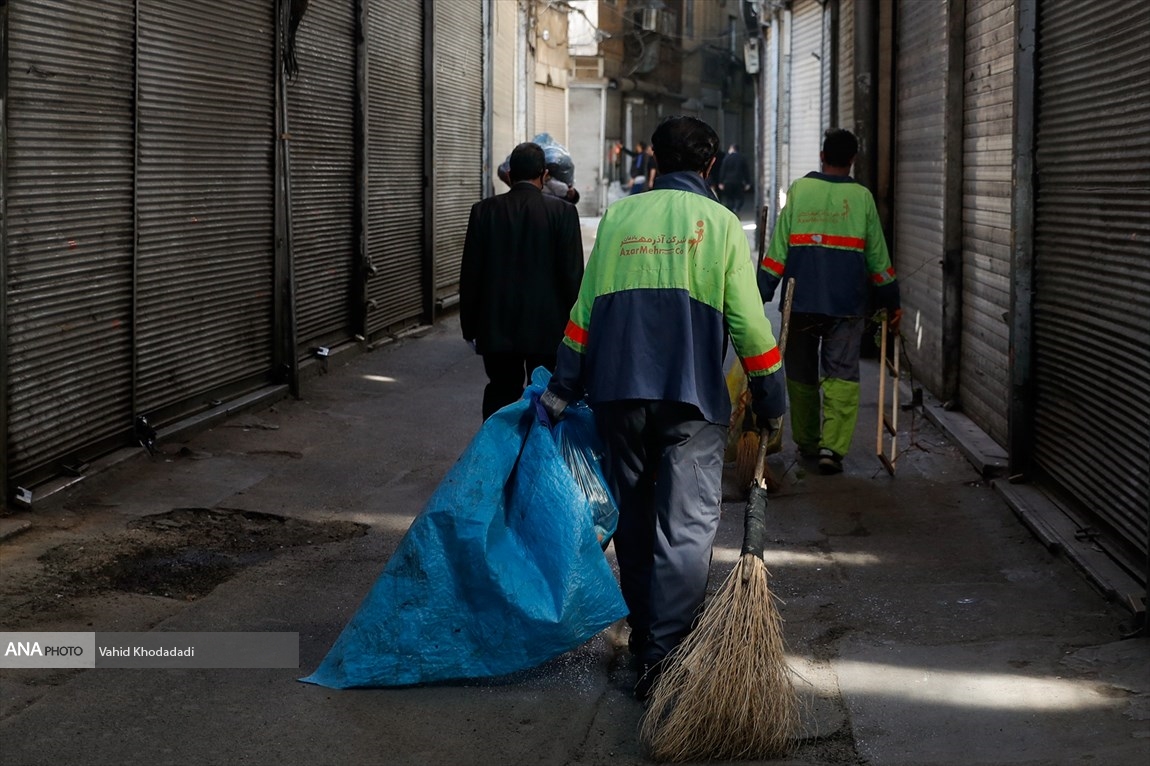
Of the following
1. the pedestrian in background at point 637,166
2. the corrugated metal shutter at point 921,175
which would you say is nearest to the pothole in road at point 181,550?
the corrugated metal shutter at point 921,175

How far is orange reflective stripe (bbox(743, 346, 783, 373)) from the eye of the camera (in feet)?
15.2

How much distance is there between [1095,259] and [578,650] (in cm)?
296

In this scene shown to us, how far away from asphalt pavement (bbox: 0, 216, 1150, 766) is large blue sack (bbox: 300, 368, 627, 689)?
0.40 ft

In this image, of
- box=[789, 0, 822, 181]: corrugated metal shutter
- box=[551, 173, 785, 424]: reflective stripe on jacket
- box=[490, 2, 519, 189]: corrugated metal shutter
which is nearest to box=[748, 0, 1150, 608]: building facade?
box=[551, 173, 785, 424]: reflective stripe on jacket

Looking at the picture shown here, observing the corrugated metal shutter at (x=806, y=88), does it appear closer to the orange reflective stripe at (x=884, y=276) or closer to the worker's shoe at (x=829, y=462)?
the orange reflective stripe at (x=884, y=276)

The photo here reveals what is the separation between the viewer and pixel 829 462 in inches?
324

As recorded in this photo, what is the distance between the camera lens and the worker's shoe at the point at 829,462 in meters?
8.24

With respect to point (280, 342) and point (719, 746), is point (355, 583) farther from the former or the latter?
point (280, 342)

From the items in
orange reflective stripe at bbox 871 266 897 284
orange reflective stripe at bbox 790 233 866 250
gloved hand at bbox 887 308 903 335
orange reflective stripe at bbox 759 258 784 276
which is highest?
orange reflective stripe at bbox 790 233 866 250

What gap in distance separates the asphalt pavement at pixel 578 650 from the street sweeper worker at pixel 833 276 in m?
0.45

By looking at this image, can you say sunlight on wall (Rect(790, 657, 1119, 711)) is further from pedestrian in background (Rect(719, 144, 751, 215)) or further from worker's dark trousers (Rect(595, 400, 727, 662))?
pedestrian in background (Rect(719, 144, 751, 215))

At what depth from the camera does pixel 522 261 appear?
710 centimetres

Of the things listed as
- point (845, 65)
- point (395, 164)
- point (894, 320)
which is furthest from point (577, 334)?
point (845, 65)

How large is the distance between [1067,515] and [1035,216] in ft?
5.04
